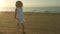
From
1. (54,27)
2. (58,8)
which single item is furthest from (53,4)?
(54,27)

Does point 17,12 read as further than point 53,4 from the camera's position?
No

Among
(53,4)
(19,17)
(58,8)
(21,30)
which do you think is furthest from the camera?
(53,4)

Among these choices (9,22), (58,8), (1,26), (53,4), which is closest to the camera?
(1,26)

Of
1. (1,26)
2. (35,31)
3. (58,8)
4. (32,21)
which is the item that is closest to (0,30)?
(1,26)

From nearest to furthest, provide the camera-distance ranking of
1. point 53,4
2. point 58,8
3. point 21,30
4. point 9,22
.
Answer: point 21,30, point 9,22, point 58,8, point 53,4

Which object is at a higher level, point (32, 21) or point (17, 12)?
point (17, 12)

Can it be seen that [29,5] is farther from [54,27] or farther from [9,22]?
[54,27]

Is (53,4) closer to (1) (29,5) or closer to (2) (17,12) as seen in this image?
(1) (29,5)

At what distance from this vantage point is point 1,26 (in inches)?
290

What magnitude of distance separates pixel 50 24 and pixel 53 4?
4.52 m

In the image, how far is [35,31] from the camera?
21.8 feet

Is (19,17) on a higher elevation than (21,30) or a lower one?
higher

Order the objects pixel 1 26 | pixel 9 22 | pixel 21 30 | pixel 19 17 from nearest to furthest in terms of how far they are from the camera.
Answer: pixel 19 17
pixel 21 30
pixel 1 26
pixel 9 22

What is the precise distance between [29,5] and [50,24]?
4.58 meters
